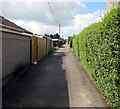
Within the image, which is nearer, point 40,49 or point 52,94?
point 52,94

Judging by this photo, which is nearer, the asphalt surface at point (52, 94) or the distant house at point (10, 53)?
the asphalt surface at point (52, 94)

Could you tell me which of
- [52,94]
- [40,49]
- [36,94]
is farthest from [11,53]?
[40,49]

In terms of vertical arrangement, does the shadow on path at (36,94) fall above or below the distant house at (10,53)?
below

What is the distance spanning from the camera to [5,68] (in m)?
6.02

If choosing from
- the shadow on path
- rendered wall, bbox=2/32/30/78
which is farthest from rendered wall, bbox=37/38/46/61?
the shadow on path

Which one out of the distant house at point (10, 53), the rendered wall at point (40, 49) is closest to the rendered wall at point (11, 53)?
the distant house at point (10, 53)

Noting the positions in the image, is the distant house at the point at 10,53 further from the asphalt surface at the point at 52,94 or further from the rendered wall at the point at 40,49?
the rendered wall at the point at 40,49

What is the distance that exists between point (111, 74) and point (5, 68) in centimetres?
445

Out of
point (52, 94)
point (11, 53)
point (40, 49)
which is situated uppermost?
point (40, 49)

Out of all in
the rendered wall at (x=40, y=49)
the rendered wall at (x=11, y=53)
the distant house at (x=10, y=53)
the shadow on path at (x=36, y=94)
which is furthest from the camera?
the rendered wall at (x=40, y=49)

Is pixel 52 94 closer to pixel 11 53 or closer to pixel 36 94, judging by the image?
pixel 36 94

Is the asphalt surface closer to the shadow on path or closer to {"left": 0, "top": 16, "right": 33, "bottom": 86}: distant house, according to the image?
the shadow on path

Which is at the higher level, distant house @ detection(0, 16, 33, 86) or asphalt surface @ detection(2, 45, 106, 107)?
distant house @ detection(0, 16, 33, 86)

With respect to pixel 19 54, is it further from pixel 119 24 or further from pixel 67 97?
pixel 119 24
